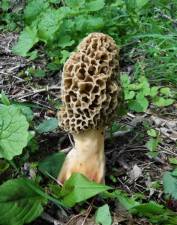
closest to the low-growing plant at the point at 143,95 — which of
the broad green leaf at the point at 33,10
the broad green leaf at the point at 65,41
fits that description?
the broad green leaf at the point at 65,41

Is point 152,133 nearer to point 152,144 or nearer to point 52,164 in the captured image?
point 152,144

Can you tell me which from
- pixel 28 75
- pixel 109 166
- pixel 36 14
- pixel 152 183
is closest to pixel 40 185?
pixel 109 166

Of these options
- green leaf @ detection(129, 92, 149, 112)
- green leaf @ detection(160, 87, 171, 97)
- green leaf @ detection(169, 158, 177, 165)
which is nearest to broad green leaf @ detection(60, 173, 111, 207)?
green leaf @ detection(169, 158, 177, 165)

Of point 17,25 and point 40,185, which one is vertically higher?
point 17,25

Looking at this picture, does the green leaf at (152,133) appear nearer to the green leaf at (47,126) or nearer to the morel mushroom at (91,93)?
the morel mushroom at (91,93)

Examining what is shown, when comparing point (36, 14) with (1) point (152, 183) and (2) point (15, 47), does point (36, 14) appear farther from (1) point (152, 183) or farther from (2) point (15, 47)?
(1) point (152, 183)

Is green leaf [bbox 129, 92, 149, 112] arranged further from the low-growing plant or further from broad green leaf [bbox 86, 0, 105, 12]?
broad green leaf [bbox 86, 0, 105, 12]
